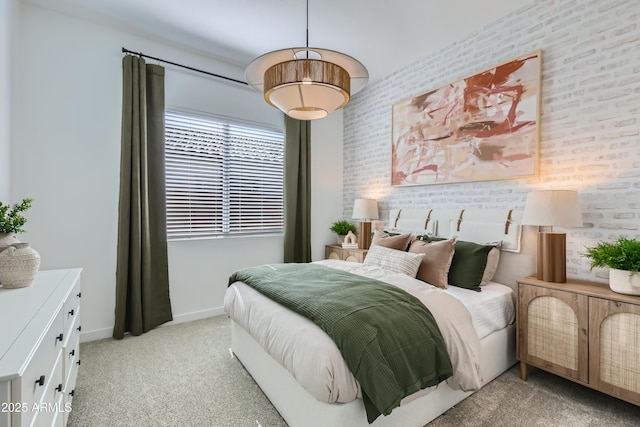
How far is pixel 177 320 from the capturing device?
3344mm

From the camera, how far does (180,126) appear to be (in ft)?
11.1

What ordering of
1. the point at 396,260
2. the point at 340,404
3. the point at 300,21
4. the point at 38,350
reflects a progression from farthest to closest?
the point at 300,21, the point at 396,260, the point at 340,404, the point at 38,350

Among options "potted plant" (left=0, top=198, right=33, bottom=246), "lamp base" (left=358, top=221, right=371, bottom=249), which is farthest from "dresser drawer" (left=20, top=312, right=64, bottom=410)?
"lamp base" (left=358, top=221, right=371, bottom=249)

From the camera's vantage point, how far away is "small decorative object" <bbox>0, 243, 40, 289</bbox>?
1.60 meters

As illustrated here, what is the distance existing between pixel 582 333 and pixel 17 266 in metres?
3.38

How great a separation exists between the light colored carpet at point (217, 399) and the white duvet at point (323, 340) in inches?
16.6

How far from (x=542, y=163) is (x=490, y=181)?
0.43 m

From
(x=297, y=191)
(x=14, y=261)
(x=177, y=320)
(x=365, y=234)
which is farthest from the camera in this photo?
(x=297, y=191)

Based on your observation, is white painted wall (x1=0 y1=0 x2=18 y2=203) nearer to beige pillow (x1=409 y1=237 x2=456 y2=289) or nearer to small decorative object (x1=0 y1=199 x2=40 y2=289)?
small decorative object (x1=0 y1=199 x2=40 y2=289)

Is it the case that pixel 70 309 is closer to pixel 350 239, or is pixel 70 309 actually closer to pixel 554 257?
pixel 350 239

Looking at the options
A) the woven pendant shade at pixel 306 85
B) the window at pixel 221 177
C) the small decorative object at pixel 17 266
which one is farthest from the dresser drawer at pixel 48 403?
the window at pixel 221 177

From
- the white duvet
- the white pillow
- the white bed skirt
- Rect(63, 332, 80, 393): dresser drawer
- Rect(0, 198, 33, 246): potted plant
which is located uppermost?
Rect(0, 198, 33, 246): potted plant

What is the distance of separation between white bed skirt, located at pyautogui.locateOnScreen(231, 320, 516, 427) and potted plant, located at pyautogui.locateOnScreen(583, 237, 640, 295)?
0.79 meters

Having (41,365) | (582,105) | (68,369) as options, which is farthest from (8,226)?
(582,105)
